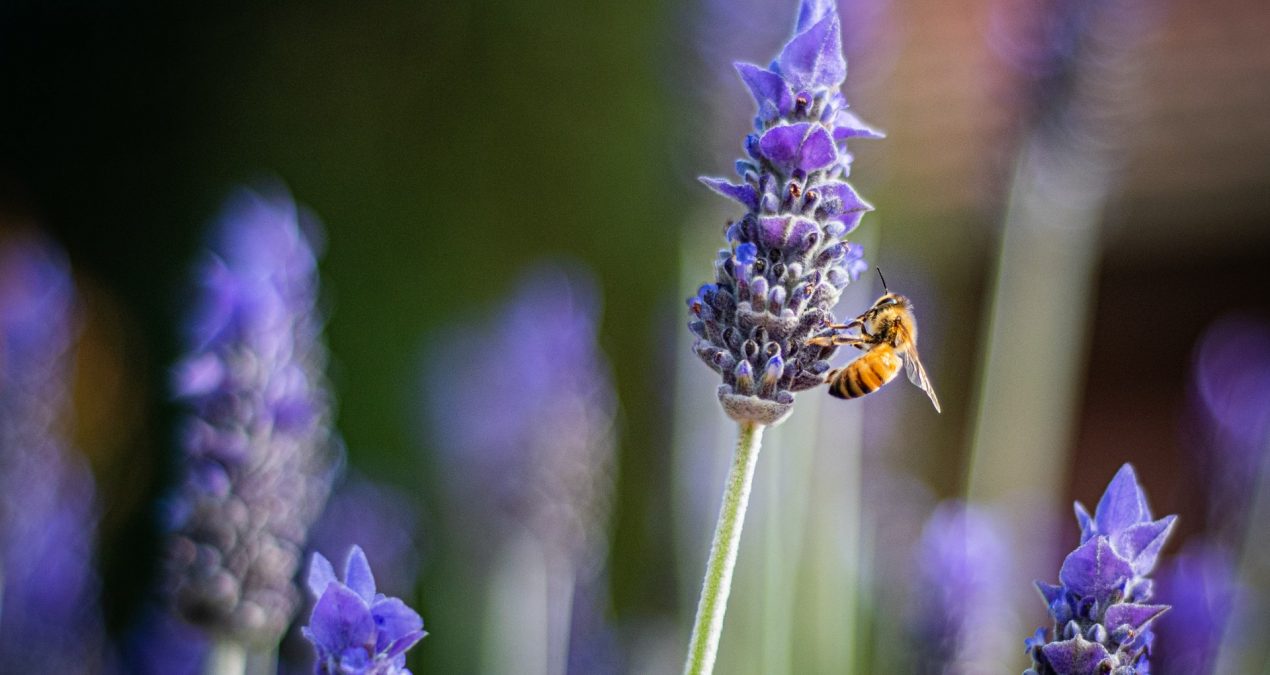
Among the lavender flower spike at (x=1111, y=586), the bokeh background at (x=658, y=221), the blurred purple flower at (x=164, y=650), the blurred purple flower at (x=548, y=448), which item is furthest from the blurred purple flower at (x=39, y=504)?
the lavender flower spike at (x=1111, y=586)

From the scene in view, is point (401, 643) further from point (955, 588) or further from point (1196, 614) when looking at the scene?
point (1196, 614)

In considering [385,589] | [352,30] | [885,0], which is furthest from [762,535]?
[352,30]

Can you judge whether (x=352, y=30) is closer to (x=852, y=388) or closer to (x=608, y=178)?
(x=608, y=178)

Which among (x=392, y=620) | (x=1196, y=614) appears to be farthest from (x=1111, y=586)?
(x=1196, y=614)

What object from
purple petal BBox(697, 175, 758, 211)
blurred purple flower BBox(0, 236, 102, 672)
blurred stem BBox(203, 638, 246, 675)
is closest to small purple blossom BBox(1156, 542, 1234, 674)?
purple petal BBox(697, 175, 758, 211)

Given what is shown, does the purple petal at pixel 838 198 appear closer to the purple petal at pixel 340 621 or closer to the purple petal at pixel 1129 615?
the purple petal at pixel 1129 615

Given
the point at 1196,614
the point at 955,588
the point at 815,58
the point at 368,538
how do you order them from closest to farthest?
the point at 815,58 → the point at 1196,614 → the point at 955,588 → the point at 368,538
